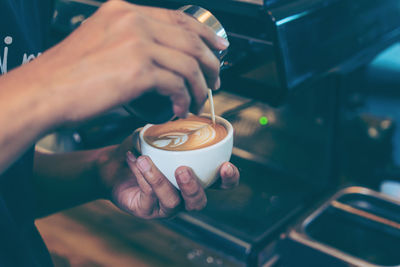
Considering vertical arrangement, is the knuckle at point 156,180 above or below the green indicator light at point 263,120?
above

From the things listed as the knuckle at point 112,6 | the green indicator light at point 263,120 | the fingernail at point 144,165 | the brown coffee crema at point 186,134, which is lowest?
the green indicator light at point 263,120

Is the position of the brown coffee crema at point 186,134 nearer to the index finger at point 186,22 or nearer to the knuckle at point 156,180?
the knuckle at point 156,180

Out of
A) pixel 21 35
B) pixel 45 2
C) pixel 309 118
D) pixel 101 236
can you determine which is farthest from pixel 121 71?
pixel 101 236

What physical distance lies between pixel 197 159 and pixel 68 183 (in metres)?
0.37

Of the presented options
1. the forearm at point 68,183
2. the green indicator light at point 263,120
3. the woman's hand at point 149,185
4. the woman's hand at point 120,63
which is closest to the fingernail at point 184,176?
the woman's hand at point 149,185

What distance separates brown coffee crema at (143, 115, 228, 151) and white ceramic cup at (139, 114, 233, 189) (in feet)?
0.07

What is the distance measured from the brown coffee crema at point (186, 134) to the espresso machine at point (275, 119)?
11cm

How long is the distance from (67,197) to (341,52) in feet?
1.85

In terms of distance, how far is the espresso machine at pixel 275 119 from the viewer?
0.69 m

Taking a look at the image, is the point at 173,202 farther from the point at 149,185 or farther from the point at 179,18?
the point at 179,18

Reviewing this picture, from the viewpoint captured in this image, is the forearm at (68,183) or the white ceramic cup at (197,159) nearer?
the white ceramic cup at (197,159)

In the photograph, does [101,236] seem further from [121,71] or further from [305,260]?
[121,71]

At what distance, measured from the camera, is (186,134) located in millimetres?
645

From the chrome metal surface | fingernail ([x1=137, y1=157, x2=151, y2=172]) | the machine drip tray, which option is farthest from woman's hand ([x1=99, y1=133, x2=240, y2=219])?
the machine drip tray
